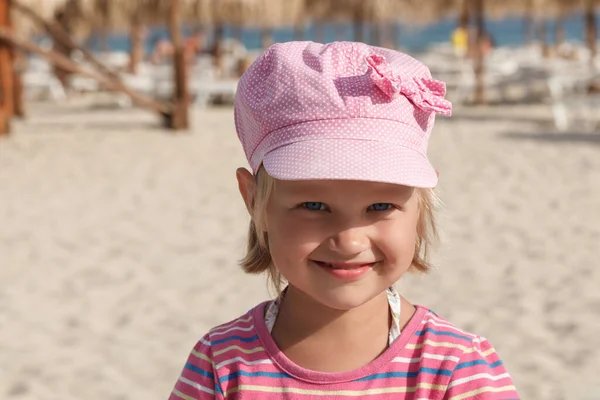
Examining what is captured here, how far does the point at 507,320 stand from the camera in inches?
145

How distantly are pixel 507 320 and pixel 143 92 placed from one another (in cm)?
1188

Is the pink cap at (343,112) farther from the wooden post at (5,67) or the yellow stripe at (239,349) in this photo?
the wooden post at (5,67)

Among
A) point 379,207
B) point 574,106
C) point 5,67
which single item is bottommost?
point 574,106

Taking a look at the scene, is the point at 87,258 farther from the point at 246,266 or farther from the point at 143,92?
the point at 143,92

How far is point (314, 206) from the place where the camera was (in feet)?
4.04

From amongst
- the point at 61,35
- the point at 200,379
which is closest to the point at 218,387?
the point at 200,379

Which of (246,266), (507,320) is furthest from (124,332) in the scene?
(246,266)

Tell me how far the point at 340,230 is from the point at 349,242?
22mm

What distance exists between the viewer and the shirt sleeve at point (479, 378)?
4.05 ft

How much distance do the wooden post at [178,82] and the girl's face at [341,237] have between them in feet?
29.4

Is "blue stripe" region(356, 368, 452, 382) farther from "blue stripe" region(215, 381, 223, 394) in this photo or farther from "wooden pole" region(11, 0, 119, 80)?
"wooden pole" region(11, 0, 119, 80)

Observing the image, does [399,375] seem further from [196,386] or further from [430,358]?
[196,386]

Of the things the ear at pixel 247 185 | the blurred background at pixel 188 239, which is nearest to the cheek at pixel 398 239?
the ear at pixel 247 185

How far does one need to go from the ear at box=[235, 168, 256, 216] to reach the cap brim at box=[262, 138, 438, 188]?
0.11m
